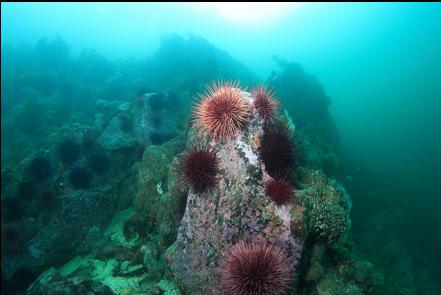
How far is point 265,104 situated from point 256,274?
162 inches

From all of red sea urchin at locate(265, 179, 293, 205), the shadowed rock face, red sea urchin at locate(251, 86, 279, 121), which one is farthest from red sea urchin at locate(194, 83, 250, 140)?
red sea urchin at locate(265, 179, 293, 205)

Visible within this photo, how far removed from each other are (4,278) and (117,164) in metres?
5.05

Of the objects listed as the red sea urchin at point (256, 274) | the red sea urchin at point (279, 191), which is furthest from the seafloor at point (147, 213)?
the red sea urchin at point (256, 274)

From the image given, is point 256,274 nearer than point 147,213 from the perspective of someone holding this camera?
Yes

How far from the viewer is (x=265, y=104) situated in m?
7.25

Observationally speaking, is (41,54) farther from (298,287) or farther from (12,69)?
(298,287)

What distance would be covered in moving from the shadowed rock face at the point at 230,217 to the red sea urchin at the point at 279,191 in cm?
11

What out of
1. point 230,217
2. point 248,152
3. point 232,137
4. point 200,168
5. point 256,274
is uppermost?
point 232,137

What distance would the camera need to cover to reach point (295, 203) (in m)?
5.98

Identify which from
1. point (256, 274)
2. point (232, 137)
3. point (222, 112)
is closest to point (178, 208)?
point (232, 137)

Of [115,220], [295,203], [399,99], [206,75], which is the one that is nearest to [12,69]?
[206,75]

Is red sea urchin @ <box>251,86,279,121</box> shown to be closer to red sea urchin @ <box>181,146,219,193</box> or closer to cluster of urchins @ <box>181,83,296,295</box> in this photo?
cluster of urchins @ <box>181,83,296,295</box>

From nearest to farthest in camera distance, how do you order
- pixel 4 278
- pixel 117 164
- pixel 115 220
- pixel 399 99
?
pixel 4 278 → pixel 115 220 → pixel 117 164 → pixel 399 99

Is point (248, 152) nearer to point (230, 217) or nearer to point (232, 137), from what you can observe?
point (232, 137)
